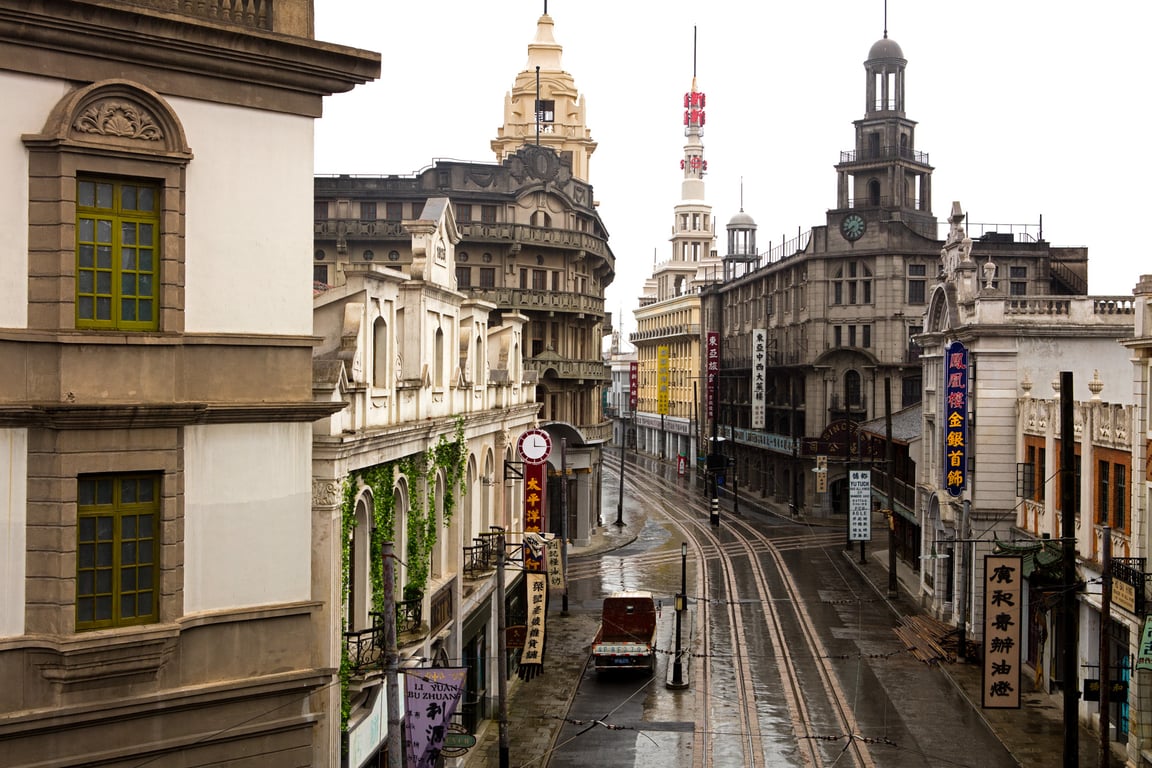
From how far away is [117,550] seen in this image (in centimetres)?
1505

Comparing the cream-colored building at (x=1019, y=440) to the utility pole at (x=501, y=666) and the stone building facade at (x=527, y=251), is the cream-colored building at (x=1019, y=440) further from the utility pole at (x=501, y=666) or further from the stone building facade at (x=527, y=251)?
the stone building facade at (x=527, y=251)

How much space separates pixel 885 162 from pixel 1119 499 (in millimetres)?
56027

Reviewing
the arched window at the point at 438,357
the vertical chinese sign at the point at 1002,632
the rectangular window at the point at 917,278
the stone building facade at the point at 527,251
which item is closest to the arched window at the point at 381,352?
the arched window at the point at 438,357

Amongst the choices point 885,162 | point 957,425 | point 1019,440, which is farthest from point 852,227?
point 1019,440

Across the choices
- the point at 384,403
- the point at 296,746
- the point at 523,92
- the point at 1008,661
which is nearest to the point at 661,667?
the point at 1008,661

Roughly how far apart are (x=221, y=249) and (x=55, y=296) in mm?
2239

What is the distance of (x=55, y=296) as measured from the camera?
1452 cm

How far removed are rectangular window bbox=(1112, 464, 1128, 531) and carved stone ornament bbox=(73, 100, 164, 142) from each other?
2547 centimetres

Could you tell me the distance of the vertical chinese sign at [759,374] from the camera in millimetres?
92688

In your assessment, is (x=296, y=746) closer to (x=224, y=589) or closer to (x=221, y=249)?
(x=224, y=589)

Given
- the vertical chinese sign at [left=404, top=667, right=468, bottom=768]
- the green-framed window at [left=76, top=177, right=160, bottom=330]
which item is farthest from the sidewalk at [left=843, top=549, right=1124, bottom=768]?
the green-framed window at [left=76, top=177, right=160, bottom=330]

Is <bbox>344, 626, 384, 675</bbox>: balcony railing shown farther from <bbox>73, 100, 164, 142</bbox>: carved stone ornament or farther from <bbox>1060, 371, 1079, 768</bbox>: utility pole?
<bbox>1060, 371, 1079, 768</bbox>: utility pole

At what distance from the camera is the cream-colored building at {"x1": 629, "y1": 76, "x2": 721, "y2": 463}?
430 feet

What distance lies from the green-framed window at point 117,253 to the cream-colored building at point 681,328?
345ft
